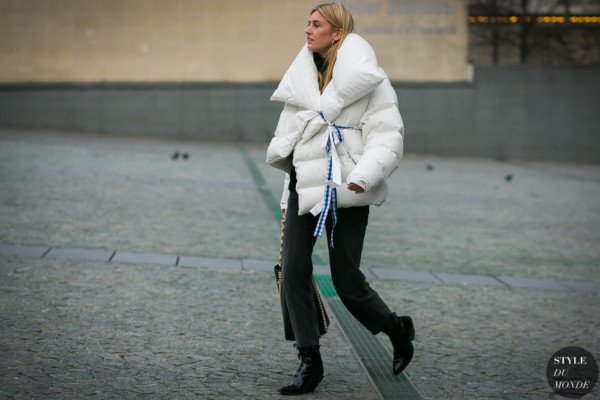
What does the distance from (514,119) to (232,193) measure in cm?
1045

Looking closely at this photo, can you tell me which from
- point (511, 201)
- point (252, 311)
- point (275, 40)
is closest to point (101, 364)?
point (252, 311)

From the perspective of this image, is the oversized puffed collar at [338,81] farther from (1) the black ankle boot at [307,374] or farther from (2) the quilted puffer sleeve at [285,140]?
(1) the black ankle boot at [307,374]

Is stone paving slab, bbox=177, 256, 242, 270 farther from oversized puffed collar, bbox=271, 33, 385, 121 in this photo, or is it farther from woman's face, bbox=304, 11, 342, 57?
woman's face, bbox=304, 11, 342, 57

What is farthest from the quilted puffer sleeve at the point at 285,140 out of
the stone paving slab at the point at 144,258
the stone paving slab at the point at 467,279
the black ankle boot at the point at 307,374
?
the stone paving slab at the point at 467,279

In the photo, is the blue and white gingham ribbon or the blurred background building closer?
the blue and white gingham ribbon

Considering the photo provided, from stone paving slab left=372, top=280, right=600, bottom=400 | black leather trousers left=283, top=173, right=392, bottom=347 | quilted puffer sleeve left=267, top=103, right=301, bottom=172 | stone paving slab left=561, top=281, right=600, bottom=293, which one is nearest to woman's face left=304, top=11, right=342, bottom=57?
quilted puffer sleeve left=267, top=103, right=301, bottom=172

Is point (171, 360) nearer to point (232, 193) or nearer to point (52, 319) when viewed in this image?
point (52, 319)

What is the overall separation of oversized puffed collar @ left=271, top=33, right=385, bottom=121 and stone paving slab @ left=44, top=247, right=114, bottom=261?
311 cm

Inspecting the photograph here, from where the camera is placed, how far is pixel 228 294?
244 inches

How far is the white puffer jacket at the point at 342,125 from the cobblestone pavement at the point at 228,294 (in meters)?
0.97

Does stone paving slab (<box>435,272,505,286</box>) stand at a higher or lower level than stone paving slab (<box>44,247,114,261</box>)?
lower

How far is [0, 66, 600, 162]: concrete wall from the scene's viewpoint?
63.9 feet

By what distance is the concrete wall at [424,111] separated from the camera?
19469mm

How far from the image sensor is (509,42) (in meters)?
26.0
